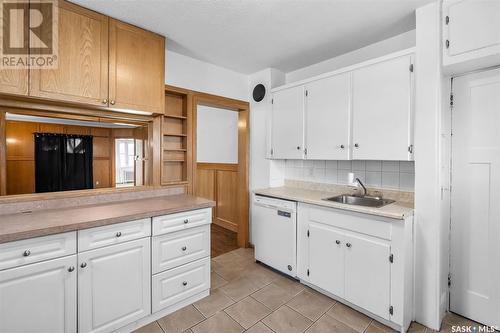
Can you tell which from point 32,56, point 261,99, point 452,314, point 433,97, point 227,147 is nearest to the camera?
point 32,56

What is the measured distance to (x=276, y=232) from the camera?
2.56 metres

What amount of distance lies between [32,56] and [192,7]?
1158 mm

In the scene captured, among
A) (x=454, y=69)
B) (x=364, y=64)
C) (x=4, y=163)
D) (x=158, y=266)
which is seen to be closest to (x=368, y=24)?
(x=364, y=64)

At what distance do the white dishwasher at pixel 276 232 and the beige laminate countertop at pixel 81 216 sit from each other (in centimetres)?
80

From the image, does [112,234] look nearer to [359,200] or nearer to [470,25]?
[359,200]

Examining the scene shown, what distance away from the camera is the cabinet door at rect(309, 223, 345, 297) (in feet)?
6.68

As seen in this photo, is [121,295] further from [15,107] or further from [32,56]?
[32,56]

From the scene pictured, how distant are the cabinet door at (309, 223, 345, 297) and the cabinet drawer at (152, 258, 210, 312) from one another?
Result: 998 millimetres

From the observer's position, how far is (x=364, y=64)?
2088mm

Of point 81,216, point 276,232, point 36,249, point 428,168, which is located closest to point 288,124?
point 276,232

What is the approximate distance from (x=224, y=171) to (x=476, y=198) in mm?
3251

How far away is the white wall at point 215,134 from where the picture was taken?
4.37 metres

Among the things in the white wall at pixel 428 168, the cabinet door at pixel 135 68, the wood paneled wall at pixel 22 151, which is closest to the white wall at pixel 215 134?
the cabinet door at pixel 135 68

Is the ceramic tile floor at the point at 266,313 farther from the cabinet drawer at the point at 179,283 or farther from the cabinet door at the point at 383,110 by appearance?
the cabinet door at the point at 383,110
